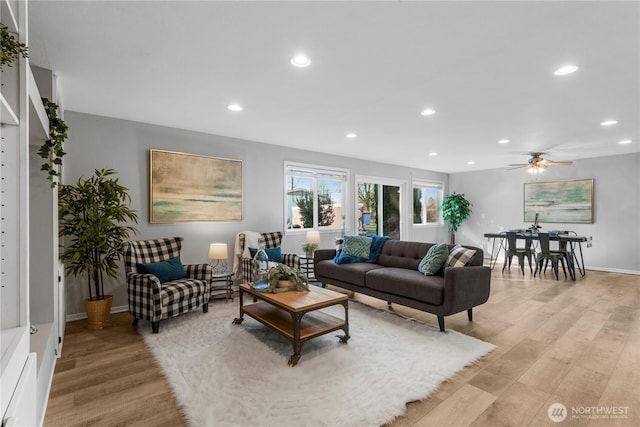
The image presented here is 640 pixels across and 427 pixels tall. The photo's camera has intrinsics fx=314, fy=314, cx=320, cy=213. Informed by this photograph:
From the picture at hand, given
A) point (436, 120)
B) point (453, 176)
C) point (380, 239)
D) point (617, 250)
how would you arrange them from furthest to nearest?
1. point (453, 176)
2. point (617, 250)
3. point (380, 239)
4. point (436, 120)

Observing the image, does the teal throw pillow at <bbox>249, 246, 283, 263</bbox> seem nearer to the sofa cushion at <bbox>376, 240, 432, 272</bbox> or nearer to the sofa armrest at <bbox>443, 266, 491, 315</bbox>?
the sofa cushion at <bbox>376, 240, 432, 272</bbox>

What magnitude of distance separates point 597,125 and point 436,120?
2241 mm

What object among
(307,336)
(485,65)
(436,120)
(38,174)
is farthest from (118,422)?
(436,120)

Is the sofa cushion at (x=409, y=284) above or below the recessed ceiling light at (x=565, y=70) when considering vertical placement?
below

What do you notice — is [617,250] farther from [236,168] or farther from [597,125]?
[236,168]

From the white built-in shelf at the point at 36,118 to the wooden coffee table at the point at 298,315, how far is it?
210 centimetres

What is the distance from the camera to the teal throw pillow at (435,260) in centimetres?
356

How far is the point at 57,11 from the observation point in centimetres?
188

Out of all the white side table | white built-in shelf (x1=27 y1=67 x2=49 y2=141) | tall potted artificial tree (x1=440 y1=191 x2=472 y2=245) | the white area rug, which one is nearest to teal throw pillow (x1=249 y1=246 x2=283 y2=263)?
the white side table

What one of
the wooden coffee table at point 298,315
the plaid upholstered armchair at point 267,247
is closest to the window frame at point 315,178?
the plaid upholstered armchair at point 267,247

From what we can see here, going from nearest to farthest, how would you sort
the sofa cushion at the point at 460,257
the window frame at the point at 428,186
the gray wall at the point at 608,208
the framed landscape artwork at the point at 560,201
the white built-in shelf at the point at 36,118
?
the white built-in shelf at the point at 36,118 → the sofa cushion at the point at 460,257 → the gray wall at the point at 608,208 → the framed landscape artwork at the point at 560,201 → the window frame at the point at 428,186

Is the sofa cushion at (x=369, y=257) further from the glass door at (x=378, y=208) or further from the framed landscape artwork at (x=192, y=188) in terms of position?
the glass door at (x=378, y=208)

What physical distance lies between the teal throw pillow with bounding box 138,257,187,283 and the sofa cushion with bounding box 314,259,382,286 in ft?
6.12

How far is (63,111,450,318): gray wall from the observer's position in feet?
12.0
